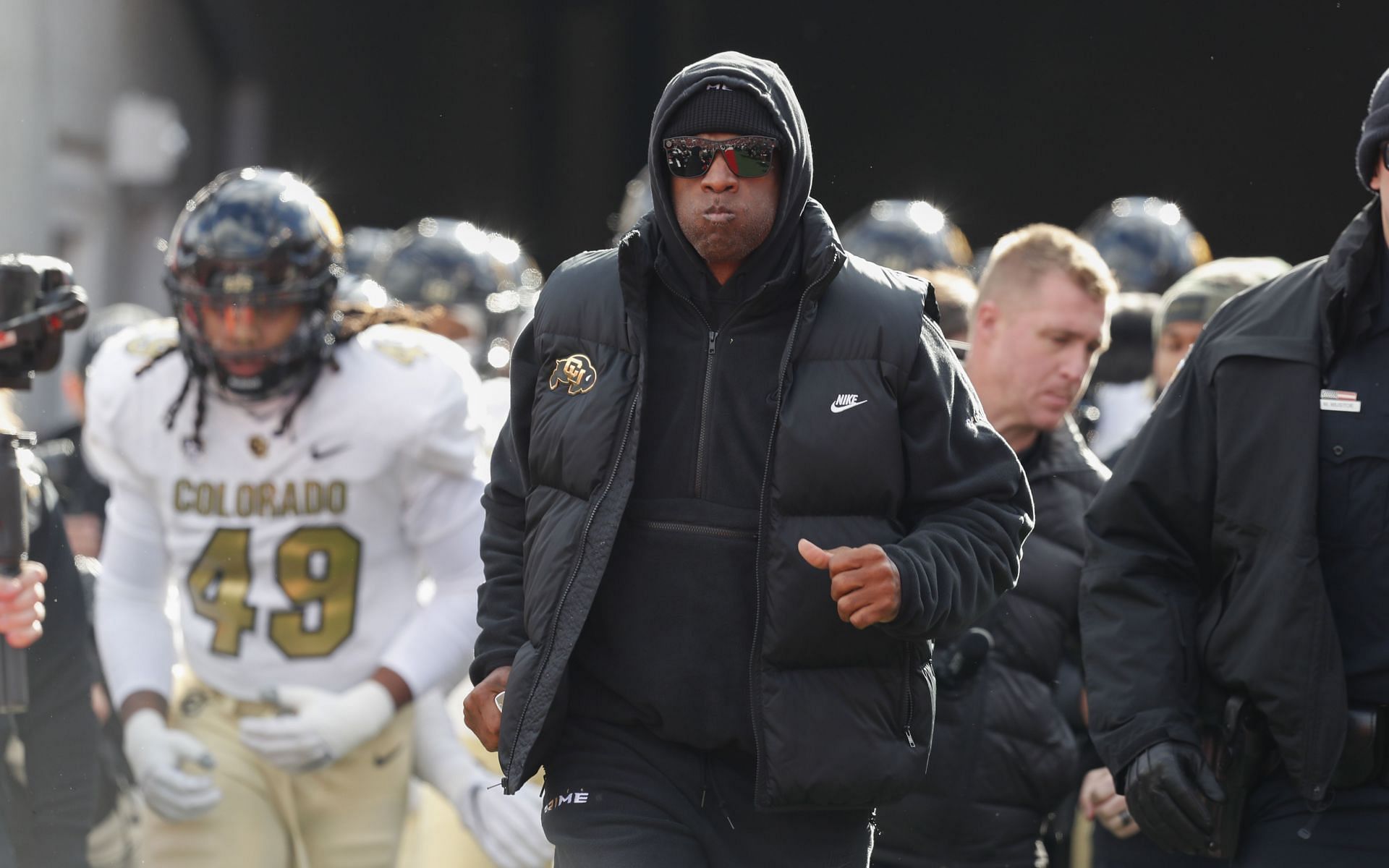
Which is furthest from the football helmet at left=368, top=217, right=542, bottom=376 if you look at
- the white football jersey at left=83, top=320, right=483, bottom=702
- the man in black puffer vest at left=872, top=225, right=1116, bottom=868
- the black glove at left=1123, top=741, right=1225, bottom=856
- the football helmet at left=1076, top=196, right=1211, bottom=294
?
the black glove at left=1123, top=741, right=1225, bottom=856

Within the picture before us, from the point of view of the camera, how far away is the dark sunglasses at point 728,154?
3.14 meters

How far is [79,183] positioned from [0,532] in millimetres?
9693

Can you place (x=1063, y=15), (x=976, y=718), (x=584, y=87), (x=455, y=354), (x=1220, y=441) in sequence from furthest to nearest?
1. (x=584, y=87)
2. (x=1063, y=15)
3. (x=455, y=354)
4. (x=976, y=718)
5. (x=1220, y=441)

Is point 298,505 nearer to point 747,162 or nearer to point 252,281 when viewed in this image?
point 252,281

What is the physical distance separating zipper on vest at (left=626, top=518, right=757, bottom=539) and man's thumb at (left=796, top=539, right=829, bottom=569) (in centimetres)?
20

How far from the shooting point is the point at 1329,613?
3.10 meters

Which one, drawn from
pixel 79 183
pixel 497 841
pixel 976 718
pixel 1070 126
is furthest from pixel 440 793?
pixel 79 183

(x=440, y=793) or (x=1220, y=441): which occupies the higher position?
(x=1220, y=441)

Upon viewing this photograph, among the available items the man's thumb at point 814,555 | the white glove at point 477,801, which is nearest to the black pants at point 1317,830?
the man's thumb at point 814,555

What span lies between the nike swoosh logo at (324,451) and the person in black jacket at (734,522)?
1688 mm

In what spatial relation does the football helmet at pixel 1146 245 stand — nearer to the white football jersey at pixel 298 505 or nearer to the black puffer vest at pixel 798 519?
the white football jersey at pixel 298 505

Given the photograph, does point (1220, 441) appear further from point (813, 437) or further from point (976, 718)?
point (976, 718)

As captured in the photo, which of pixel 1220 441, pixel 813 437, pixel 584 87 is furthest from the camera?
pixel 584 87

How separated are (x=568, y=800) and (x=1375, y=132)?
66.1 inches
